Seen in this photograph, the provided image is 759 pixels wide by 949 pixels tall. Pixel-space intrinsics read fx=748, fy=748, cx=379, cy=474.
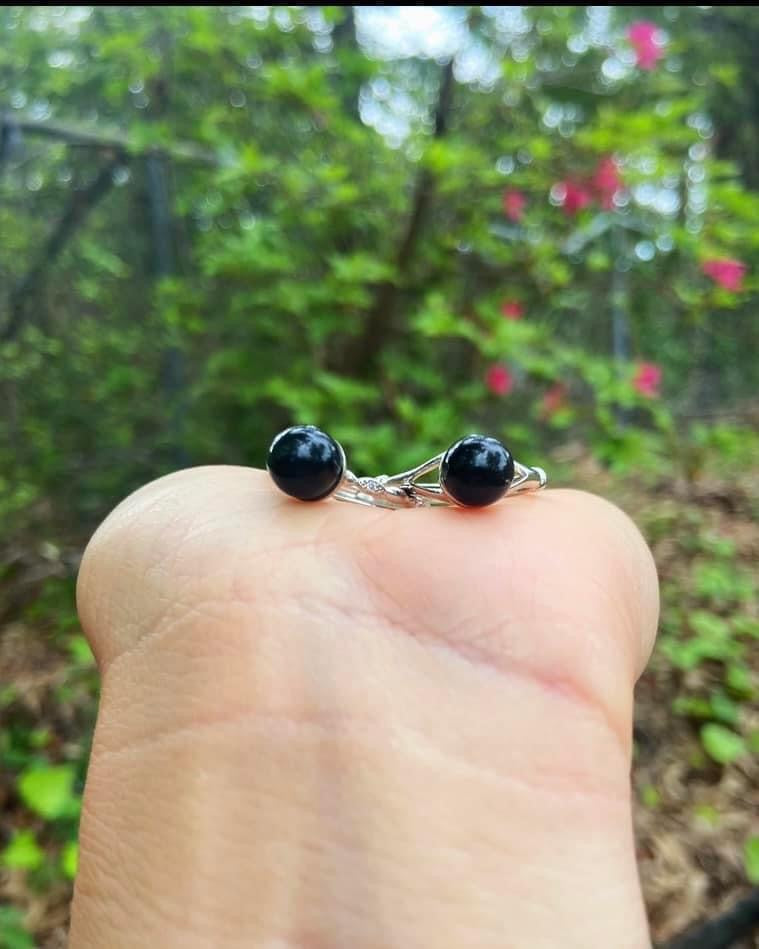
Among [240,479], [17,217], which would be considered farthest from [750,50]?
[240,479]

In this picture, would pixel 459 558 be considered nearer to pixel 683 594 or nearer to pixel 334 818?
pixel 334 818

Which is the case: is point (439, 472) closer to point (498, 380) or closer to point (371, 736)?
point (371, 736)

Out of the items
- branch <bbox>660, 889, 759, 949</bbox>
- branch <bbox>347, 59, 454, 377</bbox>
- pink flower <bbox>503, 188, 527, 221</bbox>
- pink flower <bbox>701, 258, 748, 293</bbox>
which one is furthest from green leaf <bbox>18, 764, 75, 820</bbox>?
pink flower <bbox>701, 258, 748, 293</bbox>

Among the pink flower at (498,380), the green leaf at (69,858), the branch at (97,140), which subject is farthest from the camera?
the branch at (97,140)

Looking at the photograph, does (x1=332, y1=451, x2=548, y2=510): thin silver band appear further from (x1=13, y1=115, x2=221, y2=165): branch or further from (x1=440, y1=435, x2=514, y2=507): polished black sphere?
(x1=13, y1=115, x2=221, y2=165): branch

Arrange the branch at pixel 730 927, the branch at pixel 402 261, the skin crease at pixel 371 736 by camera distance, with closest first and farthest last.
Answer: the skin crease at pixel 371 736 → the branch at pixel 730 927 → the branch at pixel 402 261

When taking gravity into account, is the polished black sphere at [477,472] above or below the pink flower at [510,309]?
below

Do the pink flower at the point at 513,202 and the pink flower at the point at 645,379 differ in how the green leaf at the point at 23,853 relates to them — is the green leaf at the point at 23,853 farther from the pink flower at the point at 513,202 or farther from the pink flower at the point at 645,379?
the pink flower at the point at 513,202

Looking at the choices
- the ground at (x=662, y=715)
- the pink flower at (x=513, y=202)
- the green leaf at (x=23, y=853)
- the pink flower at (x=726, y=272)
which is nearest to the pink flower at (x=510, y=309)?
the pink flower at (x=513, y=202)
